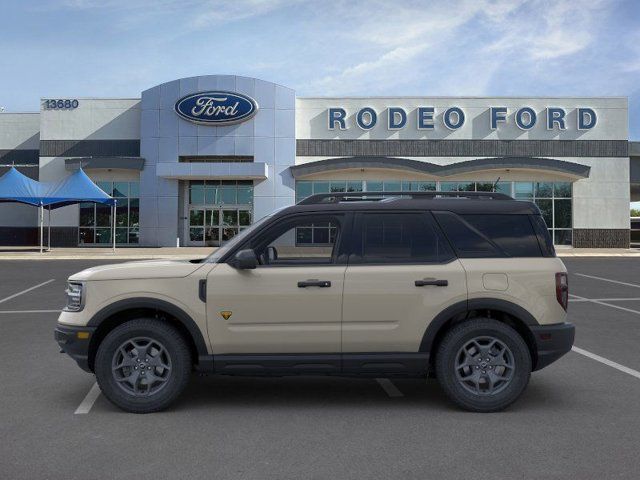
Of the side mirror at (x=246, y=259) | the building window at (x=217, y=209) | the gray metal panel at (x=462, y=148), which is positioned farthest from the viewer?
the building window at (x=217, y=209)

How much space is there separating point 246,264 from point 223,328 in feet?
1.88

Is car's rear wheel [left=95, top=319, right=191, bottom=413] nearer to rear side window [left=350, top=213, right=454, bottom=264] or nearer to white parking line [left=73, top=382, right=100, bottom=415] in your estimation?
white parking line [left=73, top=382, right=100, bottom=415]

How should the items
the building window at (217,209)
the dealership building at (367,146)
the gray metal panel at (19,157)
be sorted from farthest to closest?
the gray metal panel at (19,157) → the building window at (217,209) → the dealership building at (367,146)

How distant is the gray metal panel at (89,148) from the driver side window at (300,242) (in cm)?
3341

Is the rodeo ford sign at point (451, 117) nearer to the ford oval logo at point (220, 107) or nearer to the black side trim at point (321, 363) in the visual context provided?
the ford oval logo at point (220, 107)

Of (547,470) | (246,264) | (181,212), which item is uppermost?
(181,212)

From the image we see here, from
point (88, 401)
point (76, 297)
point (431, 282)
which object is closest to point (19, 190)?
point (88, 401)

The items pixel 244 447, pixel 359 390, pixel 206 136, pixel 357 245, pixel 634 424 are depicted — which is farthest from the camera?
pixel 206 136

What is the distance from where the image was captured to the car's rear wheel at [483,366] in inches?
193

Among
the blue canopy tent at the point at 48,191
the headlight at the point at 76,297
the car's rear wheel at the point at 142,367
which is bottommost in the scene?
the car's rear wheel at the point at 142,367

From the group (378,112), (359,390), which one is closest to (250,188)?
(378,112)

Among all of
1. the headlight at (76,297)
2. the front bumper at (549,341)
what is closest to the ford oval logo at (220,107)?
the headlight at (76,297)

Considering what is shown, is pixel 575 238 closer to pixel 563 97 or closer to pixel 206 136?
pixel 563 97

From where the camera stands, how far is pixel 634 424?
4629mm
